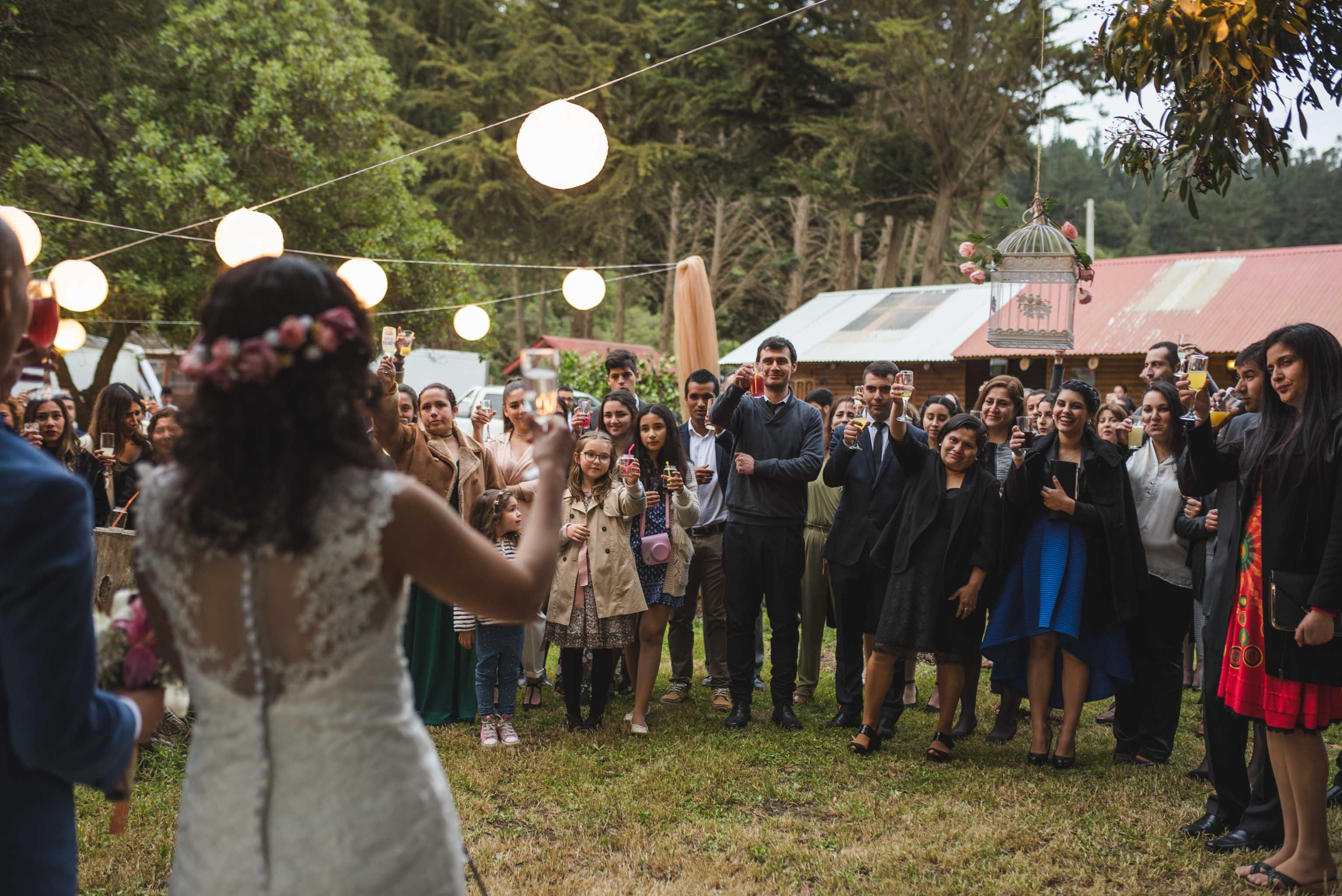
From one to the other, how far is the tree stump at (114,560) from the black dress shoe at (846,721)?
4.02 meters

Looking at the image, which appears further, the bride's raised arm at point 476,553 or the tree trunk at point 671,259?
the tree trunk at point 671,259

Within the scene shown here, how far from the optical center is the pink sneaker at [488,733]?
5660mm

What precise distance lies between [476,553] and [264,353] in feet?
1.54

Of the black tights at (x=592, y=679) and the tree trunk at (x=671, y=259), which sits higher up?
the tree trunk at (x=671, y=259)

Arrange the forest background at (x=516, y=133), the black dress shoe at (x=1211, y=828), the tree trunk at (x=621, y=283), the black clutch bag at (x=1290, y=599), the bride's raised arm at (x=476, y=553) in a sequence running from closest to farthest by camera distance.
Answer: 1. the bride's raised arm at (x=476, y=553)
2. the black clutch bag at (x=1290, y=599)
3. the black dress shoe at (x=1211, y=828)
4. the forest background at (x=516, y=133)
5. the tree trunk at (x=621, y=283)

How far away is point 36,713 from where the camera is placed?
1.47 metres

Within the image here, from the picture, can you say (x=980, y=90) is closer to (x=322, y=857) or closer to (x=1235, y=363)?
(x=1235, y=363)

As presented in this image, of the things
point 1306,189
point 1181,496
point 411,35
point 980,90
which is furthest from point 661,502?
point 1306,189

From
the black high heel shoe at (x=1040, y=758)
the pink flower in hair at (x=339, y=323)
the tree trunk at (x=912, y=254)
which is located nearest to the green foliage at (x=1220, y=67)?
the black high heel shoe at (x=1040, y=758)

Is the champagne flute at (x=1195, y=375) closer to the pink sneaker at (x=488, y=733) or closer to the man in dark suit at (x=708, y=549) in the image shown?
the man in dark suit at (x=708, y=549)

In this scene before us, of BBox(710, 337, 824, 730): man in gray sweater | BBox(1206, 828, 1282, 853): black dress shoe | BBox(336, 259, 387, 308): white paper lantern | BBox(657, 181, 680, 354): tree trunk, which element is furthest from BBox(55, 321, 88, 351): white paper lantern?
BBox(657, 181, 680, 354): tree trunk

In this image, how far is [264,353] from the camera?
5.09 ft

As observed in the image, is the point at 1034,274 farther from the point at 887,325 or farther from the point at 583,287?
the point at 887,325

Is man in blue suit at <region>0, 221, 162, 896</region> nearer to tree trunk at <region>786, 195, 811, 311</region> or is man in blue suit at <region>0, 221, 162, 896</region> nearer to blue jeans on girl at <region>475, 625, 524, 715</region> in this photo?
blue jeans on girl at <region>475, 625, 524, 715</region>
